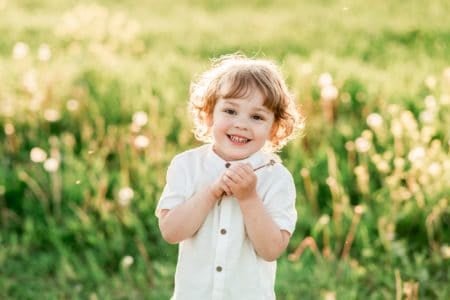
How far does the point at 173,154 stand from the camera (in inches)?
199

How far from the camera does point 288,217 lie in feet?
8.24

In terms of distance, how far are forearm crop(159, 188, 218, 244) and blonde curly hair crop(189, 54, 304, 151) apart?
0.95 feet

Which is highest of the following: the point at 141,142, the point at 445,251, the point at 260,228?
the point at 260,228

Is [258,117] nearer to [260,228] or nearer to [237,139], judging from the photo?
[237,139]

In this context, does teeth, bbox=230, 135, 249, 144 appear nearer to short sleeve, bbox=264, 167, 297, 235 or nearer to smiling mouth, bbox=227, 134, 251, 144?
smiling mouth, bbox=227, 134, 251, 144

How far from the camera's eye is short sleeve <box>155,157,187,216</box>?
8.27ft

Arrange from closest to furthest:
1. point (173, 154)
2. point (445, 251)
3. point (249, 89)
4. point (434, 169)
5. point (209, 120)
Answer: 1. point (249, 89)
2. point (209, 120)
3. point (445, 251)
4. point (434, 169)
5. point (173, 154)

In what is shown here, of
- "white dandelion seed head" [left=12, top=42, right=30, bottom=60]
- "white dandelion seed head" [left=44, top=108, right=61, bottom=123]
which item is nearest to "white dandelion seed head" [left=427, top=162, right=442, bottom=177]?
"white dandelion seed head" [left=44, top=108, right=61, bottom=123]

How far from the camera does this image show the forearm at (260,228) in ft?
7.97

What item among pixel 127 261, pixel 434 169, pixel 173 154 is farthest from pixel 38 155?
pixel 434 169

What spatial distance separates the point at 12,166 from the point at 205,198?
9.64 feet

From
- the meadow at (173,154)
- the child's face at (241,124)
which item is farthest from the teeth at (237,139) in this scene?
the meadow at (173,154)

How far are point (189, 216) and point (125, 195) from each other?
2.11 m

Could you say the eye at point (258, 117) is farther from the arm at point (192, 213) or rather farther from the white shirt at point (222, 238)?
the arm at point (192, 213)
